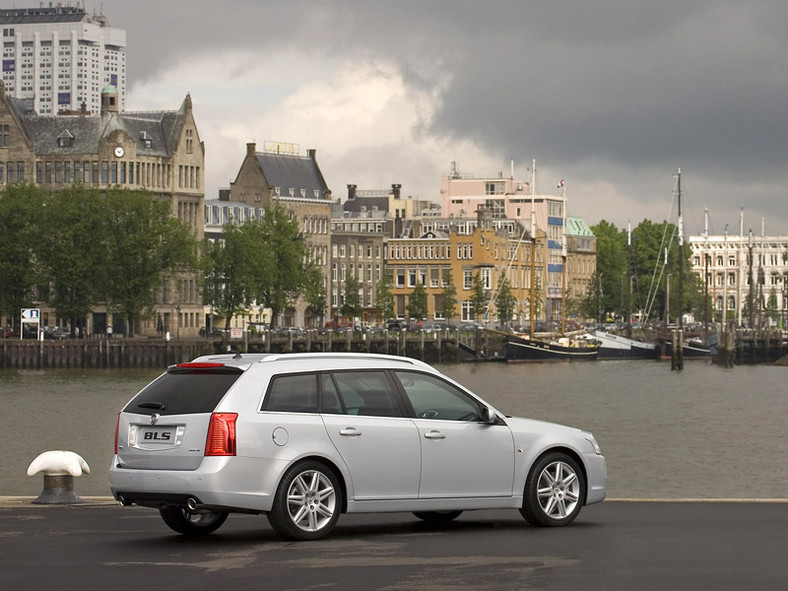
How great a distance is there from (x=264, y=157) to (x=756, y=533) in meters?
175

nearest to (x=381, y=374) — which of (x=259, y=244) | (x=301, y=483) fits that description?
(x=301, y=483)

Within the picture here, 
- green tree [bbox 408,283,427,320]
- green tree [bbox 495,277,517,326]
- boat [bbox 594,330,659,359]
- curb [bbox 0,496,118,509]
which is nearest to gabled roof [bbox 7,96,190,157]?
green tree [bbox 408,283,427,320]

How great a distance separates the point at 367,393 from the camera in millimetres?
17625

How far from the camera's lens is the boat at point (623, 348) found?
170875mm

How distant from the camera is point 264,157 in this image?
7510 inches

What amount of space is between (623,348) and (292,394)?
15614cm

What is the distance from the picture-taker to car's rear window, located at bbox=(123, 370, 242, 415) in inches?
662

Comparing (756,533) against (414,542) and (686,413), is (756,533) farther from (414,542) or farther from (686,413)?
(686,413)

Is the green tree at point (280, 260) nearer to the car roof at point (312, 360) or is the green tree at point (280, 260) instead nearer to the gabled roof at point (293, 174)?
the gabled roof at point (293, 174)

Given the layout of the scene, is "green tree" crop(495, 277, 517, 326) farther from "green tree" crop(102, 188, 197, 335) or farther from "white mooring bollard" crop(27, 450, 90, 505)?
"white mooring bollard" crop(27, 450, 90, 505)

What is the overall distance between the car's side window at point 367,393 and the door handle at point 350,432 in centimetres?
23

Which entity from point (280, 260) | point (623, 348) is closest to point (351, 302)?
point (623, 348)

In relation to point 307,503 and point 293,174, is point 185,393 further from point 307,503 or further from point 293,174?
point 293,174

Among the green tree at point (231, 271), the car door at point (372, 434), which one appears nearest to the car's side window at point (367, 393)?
the car door at point (372, 434)
